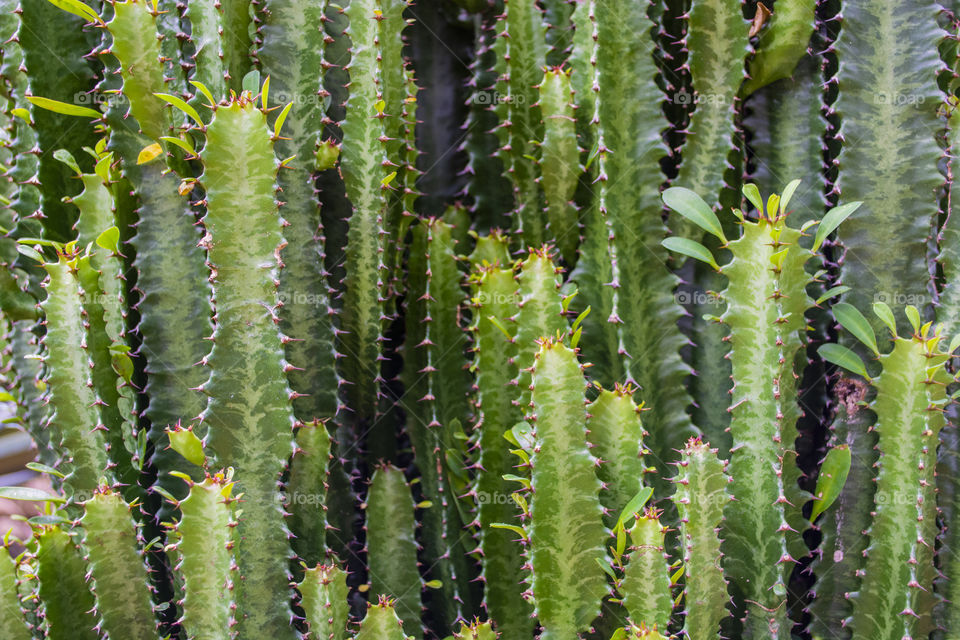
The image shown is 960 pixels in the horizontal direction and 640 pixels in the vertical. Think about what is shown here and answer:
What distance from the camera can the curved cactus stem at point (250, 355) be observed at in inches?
53.5

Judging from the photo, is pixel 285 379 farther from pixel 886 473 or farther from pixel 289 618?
pixel 886 473

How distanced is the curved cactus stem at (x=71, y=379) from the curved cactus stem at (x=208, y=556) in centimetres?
39

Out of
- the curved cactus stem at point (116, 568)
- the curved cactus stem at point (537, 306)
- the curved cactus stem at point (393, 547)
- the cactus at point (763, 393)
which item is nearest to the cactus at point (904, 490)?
the cactus at point (763, 393)

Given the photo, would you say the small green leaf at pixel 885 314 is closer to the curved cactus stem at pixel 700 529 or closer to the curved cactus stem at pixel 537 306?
the curved cactus stem at pixel 700 529

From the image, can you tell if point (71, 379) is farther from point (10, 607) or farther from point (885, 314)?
point (885, 314)

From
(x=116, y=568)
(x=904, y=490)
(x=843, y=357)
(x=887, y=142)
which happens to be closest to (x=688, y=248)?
(x=843, y=357)

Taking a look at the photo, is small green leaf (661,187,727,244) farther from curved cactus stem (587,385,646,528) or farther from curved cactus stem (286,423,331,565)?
curved cactus stem (286,423,331,565)

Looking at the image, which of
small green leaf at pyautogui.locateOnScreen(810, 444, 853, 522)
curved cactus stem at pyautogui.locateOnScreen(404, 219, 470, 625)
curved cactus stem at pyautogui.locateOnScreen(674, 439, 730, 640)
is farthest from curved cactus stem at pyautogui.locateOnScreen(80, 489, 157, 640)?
small green leaf at pyautogui.locateOnScreen(810, 444, 853, 522)

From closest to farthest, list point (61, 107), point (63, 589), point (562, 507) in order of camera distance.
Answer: point (562, 507), point (63, 589), point (61, 107)

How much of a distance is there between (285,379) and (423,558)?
600 millimetres

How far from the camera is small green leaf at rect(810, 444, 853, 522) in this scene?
1.49 m

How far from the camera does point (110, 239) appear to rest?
150 centimetres

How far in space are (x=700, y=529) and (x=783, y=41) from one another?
1.04 metres

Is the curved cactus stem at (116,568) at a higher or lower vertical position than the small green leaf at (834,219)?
lower
